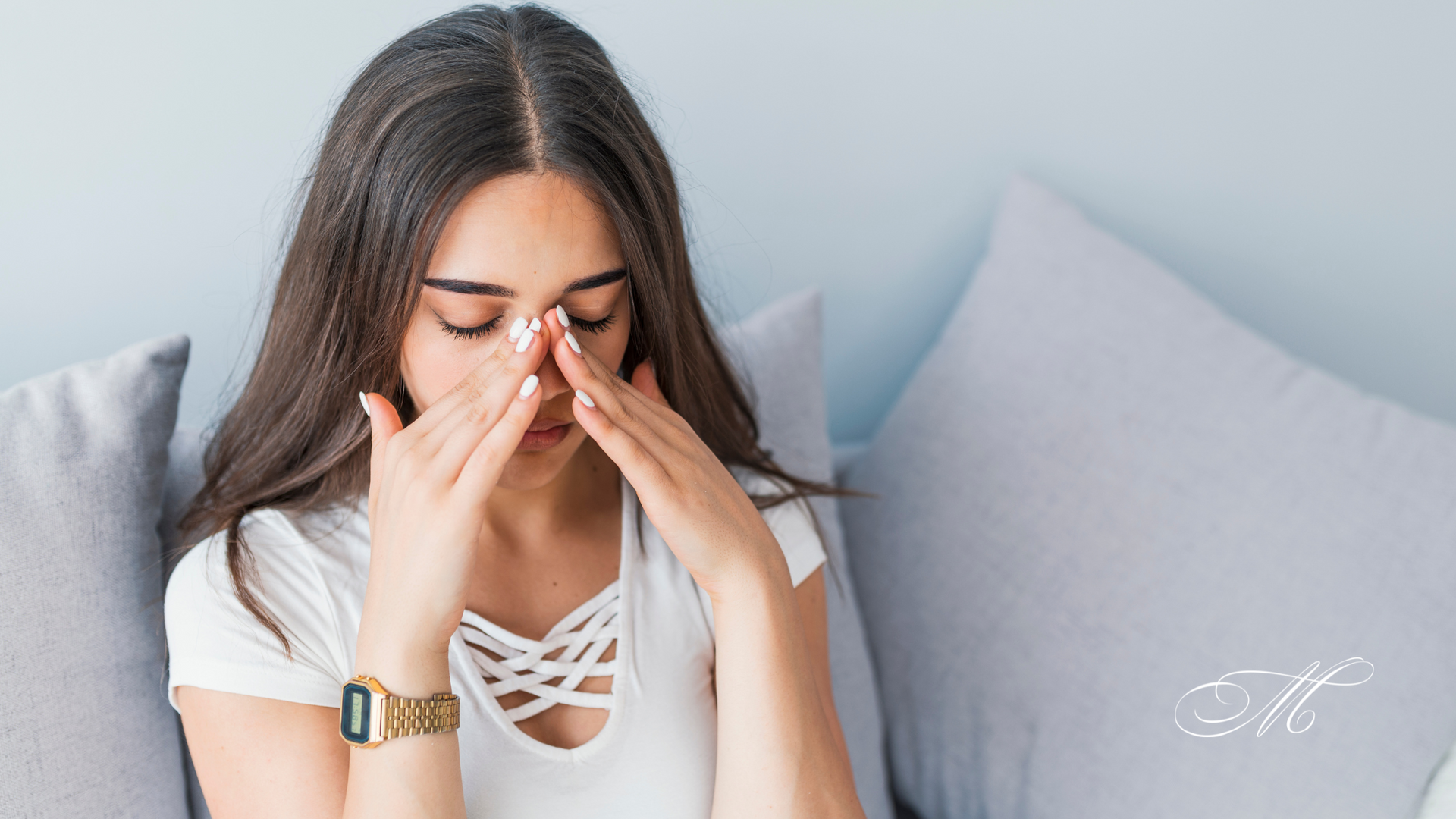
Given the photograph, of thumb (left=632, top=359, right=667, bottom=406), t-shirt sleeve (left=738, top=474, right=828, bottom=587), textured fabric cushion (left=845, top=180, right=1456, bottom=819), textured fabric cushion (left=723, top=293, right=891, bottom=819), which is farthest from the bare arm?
textured fabric cushion (left=845, top=180, right=1456, bottom=819)

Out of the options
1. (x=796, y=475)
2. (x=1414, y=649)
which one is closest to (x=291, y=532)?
(x=796, y=475)

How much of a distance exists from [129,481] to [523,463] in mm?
395

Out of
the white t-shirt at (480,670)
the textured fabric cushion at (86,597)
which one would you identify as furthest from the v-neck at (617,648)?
the textured fabric cushion at (86,597)

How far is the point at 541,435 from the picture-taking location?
96 centimetres

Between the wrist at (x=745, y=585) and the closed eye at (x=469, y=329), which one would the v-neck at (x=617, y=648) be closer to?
the wrist at (x=745, y=585)

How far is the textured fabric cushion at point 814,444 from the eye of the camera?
1303 mm

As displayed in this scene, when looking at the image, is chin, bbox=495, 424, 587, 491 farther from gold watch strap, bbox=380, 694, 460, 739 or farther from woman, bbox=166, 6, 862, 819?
gold watch strap, bbox=380, 694, 460, 739

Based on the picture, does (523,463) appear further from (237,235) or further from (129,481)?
(237,235)

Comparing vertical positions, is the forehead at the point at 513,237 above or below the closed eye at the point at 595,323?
above

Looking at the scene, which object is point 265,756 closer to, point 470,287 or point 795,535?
point 470,287

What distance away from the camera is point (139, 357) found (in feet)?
3.25

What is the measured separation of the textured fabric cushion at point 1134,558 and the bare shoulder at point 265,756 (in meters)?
0.81

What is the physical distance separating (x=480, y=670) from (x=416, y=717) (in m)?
0.14

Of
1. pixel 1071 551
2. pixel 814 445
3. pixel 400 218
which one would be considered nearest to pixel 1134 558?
pixel 1071 551
